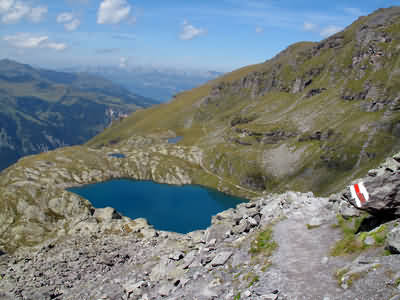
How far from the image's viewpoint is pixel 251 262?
29.5m

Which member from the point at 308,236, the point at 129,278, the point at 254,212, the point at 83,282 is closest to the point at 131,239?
the point at 83,282

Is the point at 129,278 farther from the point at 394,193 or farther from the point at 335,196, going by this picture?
the point at 394,193

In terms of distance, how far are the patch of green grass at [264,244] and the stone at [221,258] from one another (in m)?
2.61

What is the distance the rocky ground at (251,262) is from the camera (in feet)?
69.6

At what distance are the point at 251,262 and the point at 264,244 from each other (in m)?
3.15

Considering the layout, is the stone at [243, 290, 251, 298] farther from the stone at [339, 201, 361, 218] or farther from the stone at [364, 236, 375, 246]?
the stone at [339, 201, 361, 218]

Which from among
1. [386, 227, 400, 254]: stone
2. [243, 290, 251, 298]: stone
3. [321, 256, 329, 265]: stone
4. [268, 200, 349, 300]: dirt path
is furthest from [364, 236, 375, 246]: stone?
[243, 290, 251, 298]: stone

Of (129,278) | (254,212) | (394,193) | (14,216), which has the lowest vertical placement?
(14,216)

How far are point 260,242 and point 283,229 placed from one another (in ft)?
11.4

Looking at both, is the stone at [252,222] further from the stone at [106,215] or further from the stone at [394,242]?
the stone at [106,215]

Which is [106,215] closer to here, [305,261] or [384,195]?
[305,261]

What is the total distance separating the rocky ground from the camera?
2120cm

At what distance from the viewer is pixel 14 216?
87312 millimetres

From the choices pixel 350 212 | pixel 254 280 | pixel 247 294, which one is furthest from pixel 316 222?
pixel 247 294
